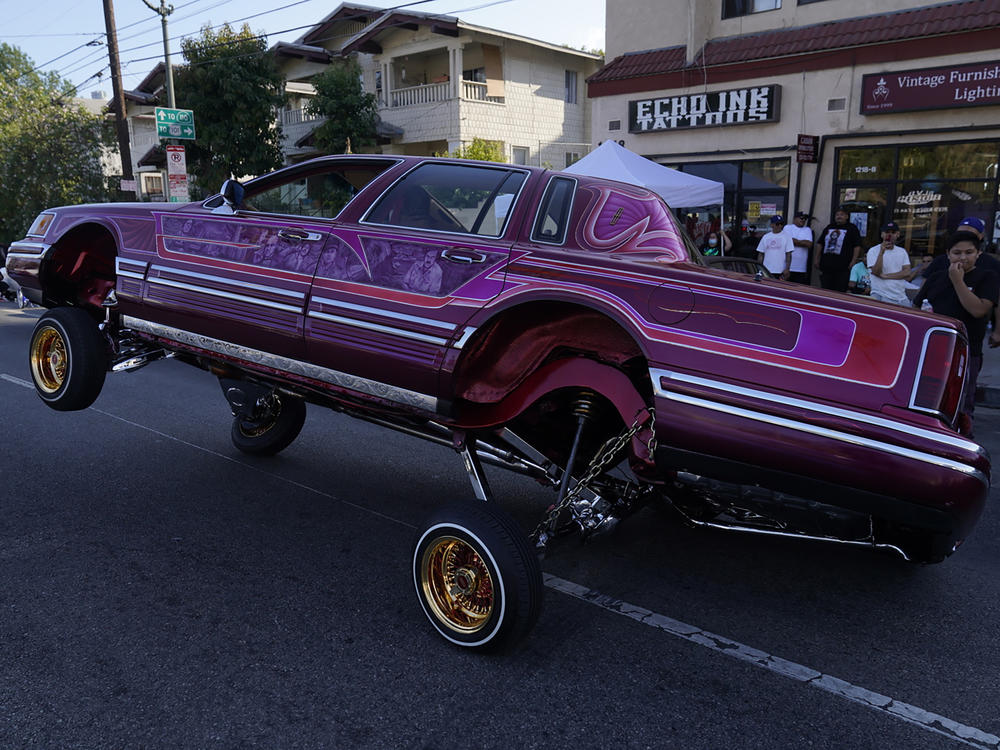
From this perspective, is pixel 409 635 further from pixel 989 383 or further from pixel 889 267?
pixel 889 267

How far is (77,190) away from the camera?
944 inches

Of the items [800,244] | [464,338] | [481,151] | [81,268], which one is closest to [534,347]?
[464,338]

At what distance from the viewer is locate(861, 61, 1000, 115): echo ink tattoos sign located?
12078mm

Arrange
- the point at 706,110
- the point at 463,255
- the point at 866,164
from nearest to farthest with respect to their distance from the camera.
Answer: the point at 463,255
the point at 866,164
the point at 706,110

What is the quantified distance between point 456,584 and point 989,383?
7855 millimetres

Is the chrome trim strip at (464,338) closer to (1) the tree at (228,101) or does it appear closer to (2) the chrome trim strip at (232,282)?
(2) the chrome trim strip at (232,282)

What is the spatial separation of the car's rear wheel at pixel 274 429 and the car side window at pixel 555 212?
2869 mm

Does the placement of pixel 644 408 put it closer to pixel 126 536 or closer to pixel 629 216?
pixel 629 216

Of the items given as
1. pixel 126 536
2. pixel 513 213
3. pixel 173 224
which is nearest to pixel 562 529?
pixel 513 213

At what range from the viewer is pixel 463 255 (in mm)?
3498

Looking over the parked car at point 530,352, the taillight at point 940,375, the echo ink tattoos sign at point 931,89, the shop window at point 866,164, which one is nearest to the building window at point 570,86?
the shop window at point 866,164

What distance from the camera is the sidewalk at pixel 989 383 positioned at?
27.2ft

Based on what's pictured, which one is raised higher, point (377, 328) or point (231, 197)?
point (231, 197)

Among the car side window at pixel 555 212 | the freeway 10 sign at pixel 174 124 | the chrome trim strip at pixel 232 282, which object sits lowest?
the chrome trim strip at pixel 232 282
